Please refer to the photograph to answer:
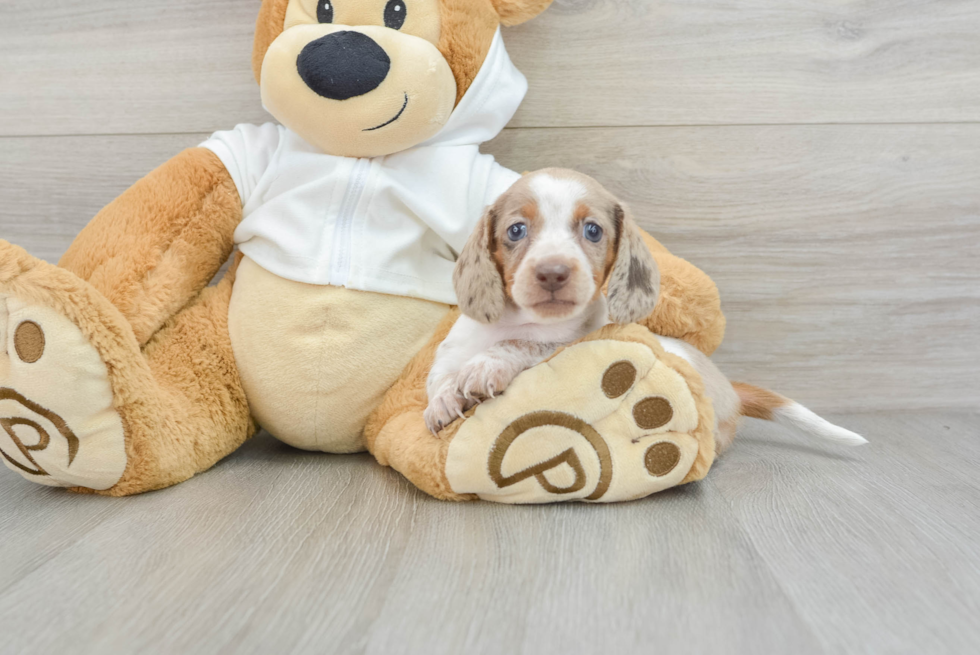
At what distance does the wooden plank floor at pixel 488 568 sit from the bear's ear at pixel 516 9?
88cm

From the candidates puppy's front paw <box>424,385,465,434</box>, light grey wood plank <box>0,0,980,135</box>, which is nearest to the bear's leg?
puppy's front paw <box>424,385,465,434</box>

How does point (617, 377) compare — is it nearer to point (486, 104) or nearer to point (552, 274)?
point (552, 274)

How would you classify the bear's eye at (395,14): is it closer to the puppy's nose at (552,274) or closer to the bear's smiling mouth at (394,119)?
the bear's smiling mouth at (394,119)

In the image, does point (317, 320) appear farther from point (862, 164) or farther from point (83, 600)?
point (862, 164)

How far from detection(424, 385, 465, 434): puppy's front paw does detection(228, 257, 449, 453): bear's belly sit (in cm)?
19

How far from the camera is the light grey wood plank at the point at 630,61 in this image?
153cm

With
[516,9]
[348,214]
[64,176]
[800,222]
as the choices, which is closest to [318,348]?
[348,214]

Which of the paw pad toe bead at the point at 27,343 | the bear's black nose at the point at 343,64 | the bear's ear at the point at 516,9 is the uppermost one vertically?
the bear's ear at the point at 516,9

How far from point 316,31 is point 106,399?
71cm

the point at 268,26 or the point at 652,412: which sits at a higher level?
the point at 268,26

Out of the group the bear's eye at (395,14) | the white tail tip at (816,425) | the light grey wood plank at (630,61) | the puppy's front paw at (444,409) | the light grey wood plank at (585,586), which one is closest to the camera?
the light grey wood plank at (585,586)

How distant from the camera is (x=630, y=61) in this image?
1.55 meters

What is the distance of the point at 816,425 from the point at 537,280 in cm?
72

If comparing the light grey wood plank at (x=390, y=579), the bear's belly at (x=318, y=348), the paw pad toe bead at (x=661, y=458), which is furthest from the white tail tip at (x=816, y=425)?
the bear's belly at (x=318, y=348)
